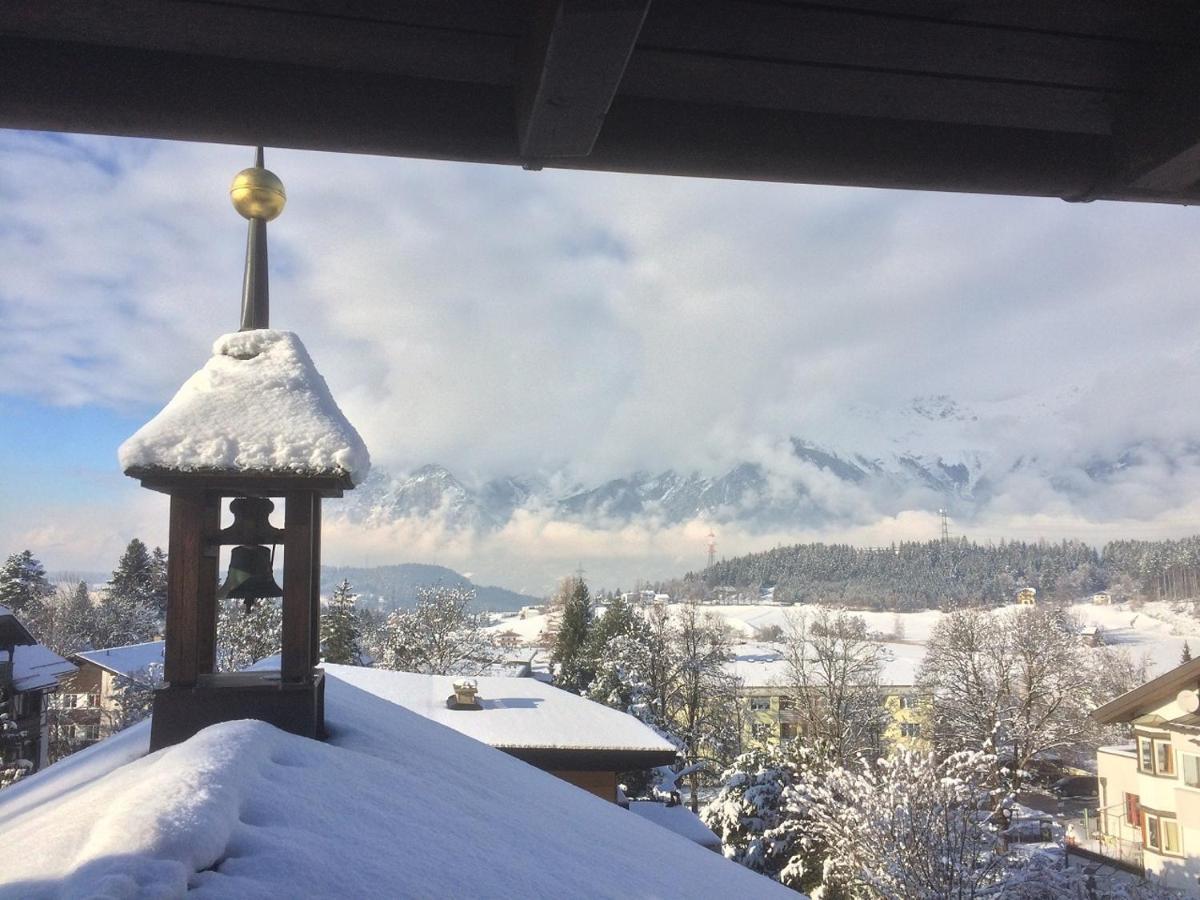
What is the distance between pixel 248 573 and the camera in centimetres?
351

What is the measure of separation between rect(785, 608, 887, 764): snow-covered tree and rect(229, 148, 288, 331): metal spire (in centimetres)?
2708

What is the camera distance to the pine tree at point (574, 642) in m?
35.1

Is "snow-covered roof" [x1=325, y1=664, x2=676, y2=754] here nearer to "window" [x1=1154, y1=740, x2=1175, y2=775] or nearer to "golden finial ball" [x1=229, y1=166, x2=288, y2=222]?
"golden finial ball" [x1=229, y1=166, x2=288, y2=222]

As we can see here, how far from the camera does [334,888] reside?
1497 mm

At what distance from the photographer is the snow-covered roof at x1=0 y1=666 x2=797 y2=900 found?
1.36 meters

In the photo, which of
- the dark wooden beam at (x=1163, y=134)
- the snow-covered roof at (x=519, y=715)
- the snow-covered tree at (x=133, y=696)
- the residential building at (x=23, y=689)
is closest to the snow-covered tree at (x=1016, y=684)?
the snow-covered roof at (x=519, y=715)

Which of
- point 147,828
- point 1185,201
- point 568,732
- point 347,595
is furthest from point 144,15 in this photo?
point 347,595

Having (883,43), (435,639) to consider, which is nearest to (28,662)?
Result: (435,639)

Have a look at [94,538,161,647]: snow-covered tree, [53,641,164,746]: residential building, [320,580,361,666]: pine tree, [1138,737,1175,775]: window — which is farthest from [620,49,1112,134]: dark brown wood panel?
[94,538,161,647]: snow-covered tree

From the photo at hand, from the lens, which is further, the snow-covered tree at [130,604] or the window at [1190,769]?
the snow-covered tree at [130,604]

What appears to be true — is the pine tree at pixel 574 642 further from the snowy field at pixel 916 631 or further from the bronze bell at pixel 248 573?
the bronze bell at pixel 248 573

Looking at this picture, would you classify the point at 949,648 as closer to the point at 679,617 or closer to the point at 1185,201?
the point at 679,617

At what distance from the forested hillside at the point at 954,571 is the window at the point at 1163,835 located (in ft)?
137

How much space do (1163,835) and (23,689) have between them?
86.0 feet
